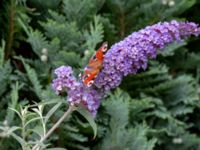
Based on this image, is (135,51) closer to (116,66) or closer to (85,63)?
(116,66)

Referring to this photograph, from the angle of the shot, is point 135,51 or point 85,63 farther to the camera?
point 85,63

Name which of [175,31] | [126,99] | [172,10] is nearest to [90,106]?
[175,31]

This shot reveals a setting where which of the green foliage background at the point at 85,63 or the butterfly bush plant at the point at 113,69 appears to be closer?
the butterfly bush plant at the point at 113,69

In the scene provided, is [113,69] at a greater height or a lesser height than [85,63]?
lesser

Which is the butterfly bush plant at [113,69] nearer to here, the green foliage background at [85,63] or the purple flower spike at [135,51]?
the purple flower spike at [135,51]

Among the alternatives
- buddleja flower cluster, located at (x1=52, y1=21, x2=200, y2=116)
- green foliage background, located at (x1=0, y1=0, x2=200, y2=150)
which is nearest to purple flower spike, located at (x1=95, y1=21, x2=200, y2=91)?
buddleja flower cluster, located at (x1=52, y1=21, x2=200, y2=116)

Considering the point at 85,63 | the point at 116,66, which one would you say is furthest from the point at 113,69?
the point at 85,63

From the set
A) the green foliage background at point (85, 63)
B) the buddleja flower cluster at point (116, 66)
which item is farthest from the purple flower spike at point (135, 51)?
the green foliage background at point (85, 63)
